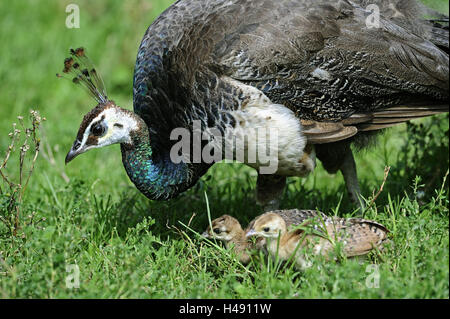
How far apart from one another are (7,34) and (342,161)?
4.24 metres

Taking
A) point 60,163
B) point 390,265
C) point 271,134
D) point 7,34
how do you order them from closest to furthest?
point 390,265
point 271,134
point 60,163
point 7,34

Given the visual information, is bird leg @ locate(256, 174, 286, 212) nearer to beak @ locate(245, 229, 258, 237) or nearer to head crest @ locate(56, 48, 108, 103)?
beak @ locate(245, 229, 258, 237)

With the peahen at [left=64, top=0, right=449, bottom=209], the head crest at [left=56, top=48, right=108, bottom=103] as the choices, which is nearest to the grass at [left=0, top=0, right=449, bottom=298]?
the peahen at [left=64, top=0, right=449, bottom=209]

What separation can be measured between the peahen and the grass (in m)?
0.44

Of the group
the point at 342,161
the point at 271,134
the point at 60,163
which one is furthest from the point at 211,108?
the point at 60,163

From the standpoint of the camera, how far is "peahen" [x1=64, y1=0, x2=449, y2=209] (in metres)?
3.44

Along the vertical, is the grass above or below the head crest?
below

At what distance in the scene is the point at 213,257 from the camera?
11.3 ft

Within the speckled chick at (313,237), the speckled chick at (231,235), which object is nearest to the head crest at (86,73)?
the speckled chick at (231,235)

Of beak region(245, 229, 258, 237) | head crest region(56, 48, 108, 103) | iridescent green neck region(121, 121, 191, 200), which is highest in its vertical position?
head crest region(56, 48, 108, 103)

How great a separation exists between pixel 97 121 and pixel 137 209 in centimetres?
90

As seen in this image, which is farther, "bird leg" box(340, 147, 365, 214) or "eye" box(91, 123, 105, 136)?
"bird leg" box(340, 147, 365, 214)

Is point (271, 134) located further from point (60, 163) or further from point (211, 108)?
point (60, 163)

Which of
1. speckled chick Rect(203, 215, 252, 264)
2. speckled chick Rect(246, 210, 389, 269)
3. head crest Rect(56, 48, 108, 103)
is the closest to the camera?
speckled chick Rect(246, 210, 389, 269)
